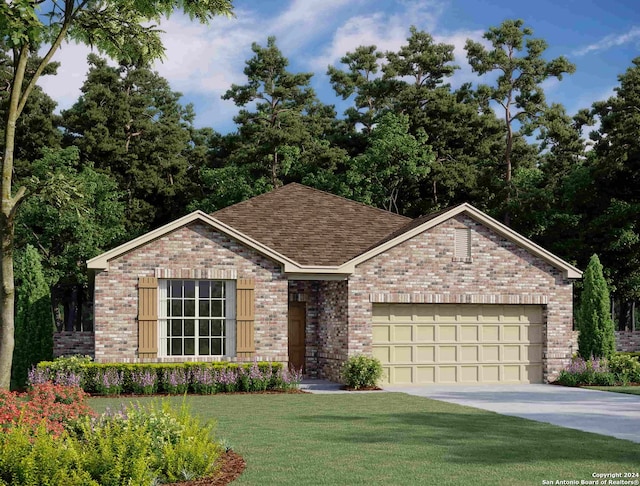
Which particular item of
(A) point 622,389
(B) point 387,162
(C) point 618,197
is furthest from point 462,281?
(B) point 387,162

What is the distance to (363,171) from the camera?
139 ft

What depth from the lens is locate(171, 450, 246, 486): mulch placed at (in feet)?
30.5

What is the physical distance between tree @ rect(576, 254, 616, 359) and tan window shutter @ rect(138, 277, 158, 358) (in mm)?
12849

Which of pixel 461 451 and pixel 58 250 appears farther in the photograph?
pixel 58 250

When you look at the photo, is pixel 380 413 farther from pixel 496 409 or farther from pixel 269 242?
pixel 269 242

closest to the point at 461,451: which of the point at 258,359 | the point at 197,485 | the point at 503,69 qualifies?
the point at 197,485

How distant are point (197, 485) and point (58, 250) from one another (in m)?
33.0

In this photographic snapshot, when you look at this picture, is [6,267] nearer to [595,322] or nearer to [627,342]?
[595,322]

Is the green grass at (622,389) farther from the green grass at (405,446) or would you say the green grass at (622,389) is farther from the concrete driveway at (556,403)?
the green grass at (405,446)

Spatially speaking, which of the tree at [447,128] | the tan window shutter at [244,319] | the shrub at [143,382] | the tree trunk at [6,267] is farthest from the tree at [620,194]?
the tree trunk at [6,267]

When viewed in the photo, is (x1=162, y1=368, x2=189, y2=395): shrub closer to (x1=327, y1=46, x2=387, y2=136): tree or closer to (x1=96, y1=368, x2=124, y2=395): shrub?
(x1=96, y1=368, x2=124, y2=395): shrub

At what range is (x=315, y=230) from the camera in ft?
86.7

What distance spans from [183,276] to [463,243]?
801 cm

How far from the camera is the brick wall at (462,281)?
23.0 meters
